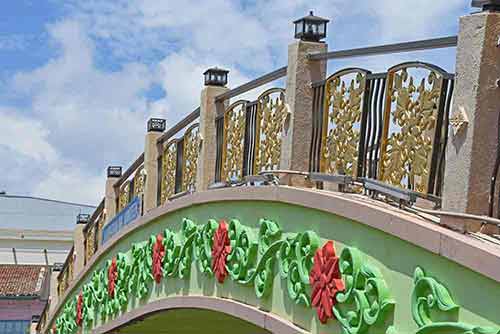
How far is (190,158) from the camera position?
9289 mm

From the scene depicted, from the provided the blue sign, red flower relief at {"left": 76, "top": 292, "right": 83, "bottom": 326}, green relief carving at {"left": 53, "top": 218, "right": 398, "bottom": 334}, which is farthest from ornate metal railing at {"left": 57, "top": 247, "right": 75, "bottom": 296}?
green relief carving at {"left": 53, "top": 218, "right": 398, "bottom": 334}

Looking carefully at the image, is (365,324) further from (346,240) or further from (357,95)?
(357,95)

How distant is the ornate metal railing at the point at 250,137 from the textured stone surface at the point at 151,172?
187cm

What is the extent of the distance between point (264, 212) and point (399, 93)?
1797 mm

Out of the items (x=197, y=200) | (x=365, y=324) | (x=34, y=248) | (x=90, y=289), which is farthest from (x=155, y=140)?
(x=34, y=248)

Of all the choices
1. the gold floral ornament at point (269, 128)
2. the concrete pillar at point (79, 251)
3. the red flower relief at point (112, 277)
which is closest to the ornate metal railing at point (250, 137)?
the gold floral ornament at point (269, 128)

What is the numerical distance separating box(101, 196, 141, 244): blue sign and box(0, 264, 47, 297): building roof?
16594mm

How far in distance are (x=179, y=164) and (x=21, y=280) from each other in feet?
65.9

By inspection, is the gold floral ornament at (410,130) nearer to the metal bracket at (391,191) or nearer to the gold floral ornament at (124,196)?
the metal bracket at (391,191)

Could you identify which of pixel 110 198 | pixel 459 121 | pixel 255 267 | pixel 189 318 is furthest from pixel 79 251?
pixel 459 121

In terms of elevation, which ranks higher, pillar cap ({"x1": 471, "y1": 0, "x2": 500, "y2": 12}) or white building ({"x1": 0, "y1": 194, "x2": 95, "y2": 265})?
pillar cap ({"x1": 471, "y1": 0, "x2": 500, "y2": 12})

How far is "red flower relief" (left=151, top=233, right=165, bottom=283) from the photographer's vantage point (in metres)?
9.36

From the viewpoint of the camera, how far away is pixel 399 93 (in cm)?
549

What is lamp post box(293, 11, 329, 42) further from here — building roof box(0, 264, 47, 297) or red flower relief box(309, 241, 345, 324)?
building roof box(0, 264, 47, 297)
